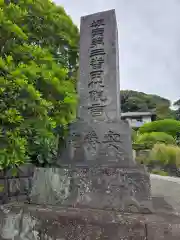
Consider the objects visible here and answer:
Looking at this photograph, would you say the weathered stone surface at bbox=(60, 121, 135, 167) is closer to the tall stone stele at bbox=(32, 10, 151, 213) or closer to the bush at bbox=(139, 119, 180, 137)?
the tall stone stele at bbox=(32, 10, 151, 213)

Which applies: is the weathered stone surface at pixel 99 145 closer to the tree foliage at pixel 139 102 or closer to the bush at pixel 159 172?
the bush at pixel 159 172

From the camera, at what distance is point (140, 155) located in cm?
1041

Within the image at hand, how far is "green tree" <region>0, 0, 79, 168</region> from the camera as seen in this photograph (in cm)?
284

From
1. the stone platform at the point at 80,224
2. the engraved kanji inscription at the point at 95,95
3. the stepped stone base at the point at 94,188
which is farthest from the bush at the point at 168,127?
the stone platform at the point at 80,224

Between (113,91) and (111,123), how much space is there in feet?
1.71

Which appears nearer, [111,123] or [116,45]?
[111,123]

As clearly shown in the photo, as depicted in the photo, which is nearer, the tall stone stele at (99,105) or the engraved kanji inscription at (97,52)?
the tall stone stele at (99,105)

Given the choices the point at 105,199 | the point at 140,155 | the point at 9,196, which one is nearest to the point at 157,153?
the point at 140,155

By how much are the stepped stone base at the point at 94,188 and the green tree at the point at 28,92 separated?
20.8 inches

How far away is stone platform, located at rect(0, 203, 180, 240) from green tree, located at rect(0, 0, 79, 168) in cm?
76

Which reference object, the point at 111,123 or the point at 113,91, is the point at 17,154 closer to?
the point at 111,123

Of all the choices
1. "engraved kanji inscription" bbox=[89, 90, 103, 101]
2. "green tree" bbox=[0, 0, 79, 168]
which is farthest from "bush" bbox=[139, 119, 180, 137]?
"engraved kanji inscription" bbox=[89, 90, 103, 101]

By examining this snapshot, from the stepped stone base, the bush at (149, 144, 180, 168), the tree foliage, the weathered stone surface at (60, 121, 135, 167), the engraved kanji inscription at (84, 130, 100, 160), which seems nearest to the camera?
the stepped stone base

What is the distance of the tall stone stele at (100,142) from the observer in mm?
2459
